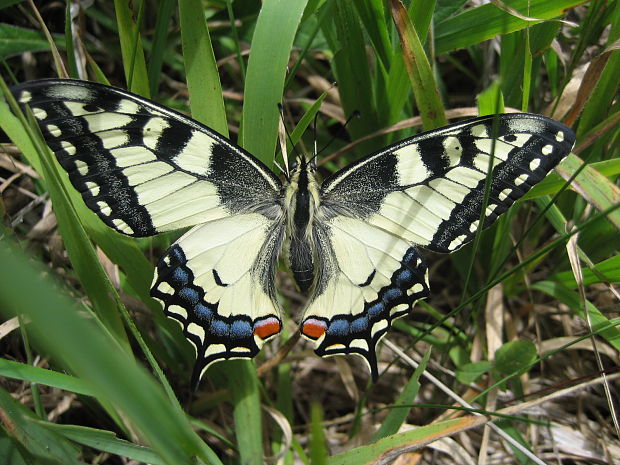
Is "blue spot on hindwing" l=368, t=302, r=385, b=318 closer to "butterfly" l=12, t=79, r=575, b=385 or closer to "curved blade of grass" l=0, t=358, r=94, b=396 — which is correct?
"butterfly" l=12, t=79, r=575, b=385

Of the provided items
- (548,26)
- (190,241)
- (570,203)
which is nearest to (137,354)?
(190,241)

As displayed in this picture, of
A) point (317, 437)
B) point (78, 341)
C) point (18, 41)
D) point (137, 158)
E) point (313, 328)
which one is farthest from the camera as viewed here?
point (18, 41)

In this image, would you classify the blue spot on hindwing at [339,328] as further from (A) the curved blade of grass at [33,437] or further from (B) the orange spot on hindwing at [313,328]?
(A) the curved blade of grass at [33,437]

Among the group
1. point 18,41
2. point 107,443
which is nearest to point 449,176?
point 107,443

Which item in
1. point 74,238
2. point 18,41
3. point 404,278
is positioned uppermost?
point 18,41

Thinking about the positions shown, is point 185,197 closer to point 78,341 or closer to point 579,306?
point 78,341

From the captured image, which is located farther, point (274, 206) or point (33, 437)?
point (274, 206)

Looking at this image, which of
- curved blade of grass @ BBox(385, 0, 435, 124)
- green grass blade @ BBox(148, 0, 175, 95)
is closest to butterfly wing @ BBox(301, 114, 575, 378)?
curved blade of grass @ BBox(385, 0, 435, 124)
